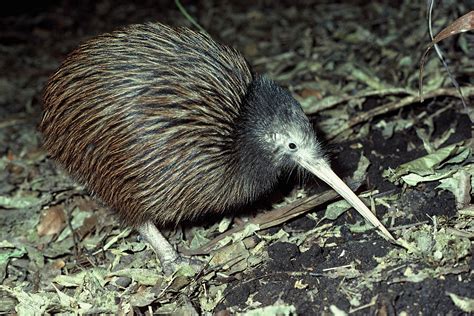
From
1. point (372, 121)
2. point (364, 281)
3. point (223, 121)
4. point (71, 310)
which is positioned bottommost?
point (71, 310)

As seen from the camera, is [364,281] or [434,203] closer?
[364,281]

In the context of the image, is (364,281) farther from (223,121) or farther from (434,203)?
(223,121)

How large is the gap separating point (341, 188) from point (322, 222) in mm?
299

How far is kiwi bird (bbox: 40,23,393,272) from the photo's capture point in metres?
3.79

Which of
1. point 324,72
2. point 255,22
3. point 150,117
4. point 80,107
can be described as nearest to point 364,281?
point 150,117

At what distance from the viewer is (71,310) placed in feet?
12.5

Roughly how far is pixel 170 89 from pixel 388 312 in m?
1.66

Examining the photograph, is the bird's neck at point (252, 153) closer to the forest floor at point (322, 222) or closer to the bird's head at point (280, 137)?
the bird's head at point (280, 137)

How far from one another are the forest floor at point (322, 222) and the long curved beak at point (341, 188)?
92 millimetres

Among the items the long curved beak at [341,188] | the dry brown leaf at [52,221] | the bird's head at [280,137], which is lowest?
the dry brown leaf at [52,221]

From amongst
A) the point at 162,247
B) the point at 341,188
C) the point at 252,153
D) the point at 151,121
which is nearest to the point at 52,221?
the point at 162,247

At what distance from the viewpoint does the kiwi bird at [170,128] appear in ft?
12.4

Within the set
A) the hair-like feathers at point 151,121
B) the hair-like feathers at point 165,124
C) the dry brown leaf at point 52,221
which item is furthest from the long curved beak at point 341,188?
the dry brown leaf at point 52,221

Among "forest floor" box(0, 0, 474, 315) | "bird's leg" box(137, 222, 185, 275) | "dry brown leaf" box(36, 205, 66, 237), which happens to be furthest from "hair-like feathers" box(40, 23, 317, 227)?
"dry brown leaf" box(36, 205, 66, 237)
